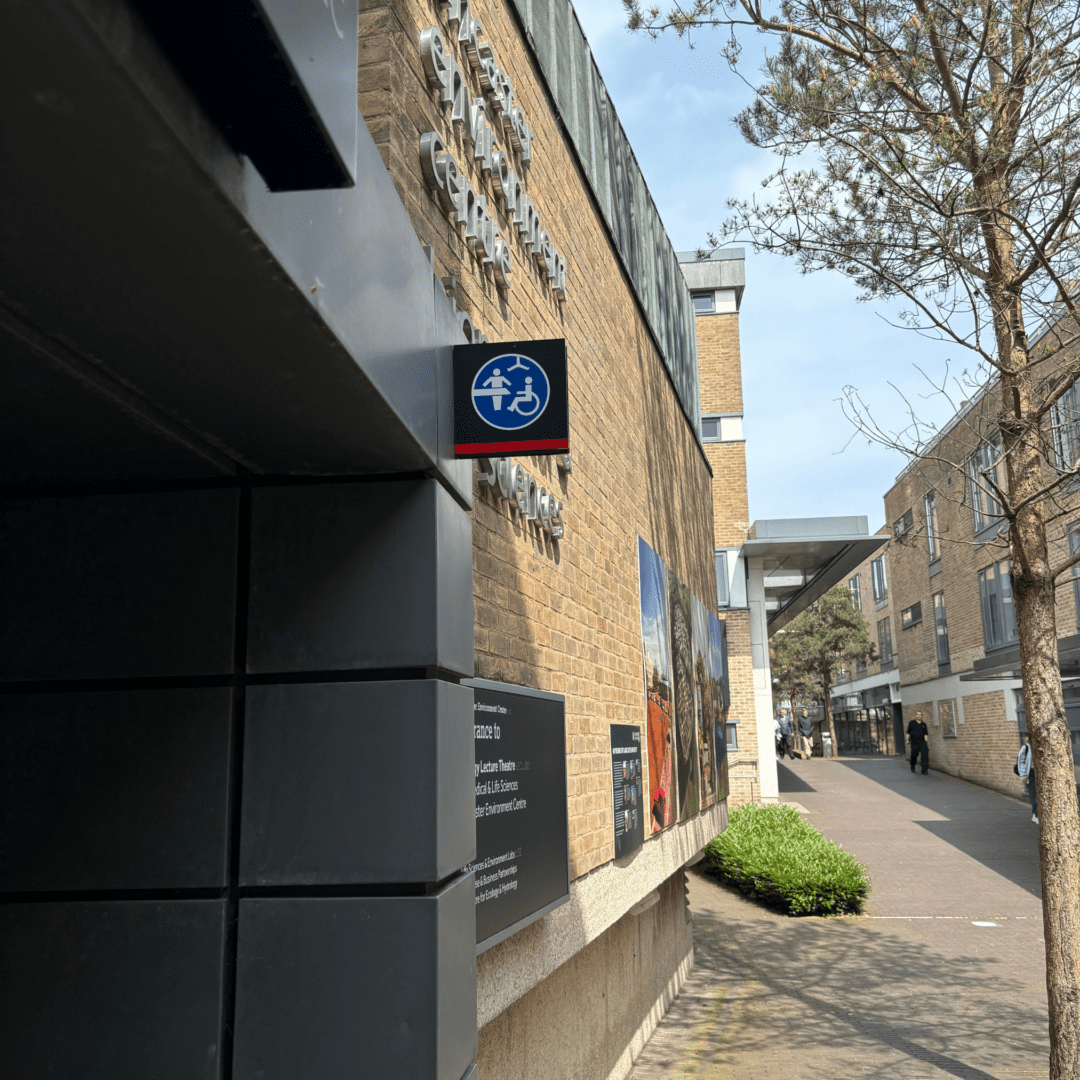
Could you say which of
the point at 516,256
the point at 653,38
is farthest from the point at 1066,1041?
the point at 653,38

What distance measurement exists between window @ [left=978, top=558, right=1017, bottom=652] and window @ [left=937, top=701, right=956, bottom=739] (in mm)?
4151

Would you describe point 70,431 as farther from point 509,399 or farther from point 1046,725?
point 1046,725

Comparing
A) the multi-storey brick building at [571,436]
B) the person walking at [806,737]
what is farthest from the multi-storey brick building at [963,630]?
the multi-storey brick building at [571,436]

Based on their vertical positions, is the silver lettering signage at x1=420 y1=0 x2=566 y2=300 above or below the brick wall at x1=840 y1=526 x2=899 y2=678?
below

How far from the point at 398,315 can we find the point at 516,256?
10.0 feet

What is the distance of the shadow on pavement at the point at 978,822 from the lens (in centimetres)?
1772

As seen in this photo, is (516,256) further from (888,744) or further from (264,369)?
(888,744)

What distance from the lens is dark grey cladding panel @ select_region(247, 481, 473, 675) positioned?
2.85m

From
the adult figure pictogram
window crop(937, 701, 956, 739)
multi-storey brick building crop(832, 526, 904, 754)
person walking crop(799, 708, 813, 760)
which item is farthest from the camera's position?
person walking crop(799, 708, 813, 760)

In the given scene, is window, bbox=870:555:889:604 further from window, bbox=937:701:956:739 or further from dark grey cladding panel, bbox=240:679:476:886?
dark grey cladding panel, bbox=240:679:476:886

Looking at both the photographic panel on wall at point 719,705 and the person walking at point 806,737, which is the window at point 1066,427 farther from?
the person walking at point 806,737

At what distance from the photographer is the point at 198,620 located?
286 centimetres

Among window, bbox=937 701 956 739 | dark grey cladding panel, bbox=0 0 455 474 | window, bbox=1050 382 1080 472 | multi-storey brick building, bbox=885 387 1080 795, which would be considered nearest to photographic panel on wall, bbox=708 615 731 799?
window, bbox=1050 382 1080 472

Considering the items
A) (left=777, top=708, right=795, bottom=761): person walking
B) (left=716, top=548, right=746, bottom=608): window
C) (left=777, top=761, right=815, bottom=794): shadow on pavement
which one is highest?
(left=716, top=548, right=746, bottom=608): window
